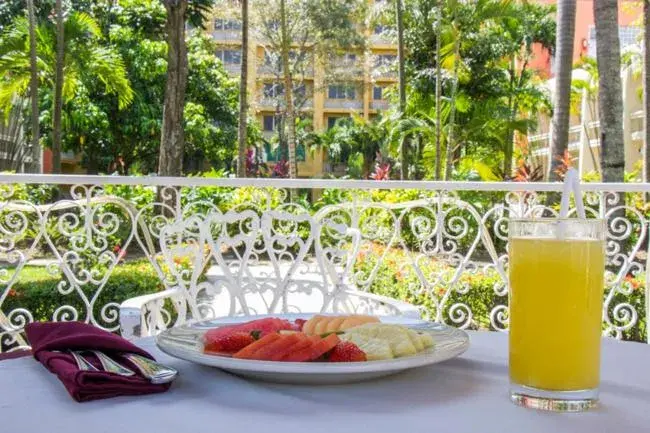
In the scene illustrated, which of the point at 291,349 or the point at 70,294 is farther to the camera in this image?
the point at 70,294

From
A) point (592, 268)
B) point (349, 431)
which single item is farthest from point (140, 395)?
point (592, 268)

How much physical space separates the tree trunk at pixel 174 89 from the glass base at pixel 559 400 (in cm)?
826

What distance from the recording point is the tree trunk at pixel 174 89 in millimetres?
8594

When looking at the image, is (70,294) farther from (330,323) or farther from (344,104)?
(344,104)

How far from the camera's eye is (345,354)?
2.74 feet

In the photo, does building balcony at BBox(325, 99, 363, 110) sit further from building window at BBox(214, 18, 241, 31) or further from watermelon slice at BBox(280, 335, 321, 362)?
watermelon slice at BBox(280, 335, 321, 362)

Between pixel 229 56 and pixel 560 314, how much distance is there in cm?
3345

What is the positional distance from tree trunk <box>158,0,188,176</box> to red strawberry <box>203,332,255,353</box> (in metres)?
8.07

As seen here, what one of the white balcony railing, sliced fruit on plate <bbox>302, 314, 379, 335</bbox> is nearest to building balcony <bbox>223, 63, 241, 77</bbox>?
the white balcony railing

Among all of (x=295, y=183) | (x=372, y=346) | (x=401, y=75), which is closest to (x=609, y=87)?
(x=295, y=183)

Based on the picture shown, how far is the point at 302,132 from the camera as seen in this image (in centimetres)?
3356

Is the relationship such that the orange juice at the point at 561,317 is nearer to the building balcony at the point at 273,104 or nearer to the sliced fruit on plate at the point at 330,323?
the sliced fruit on plate at the point at 330,323

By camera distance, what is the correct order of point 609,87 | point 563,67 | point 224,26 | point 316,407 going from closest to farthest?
point 316,407
point 609,87
point 563,67
point 224,26

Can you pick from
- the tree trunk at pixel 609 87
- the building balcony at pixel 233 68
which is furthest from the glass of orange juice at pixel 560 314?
the building balcony at pixel 233 68
